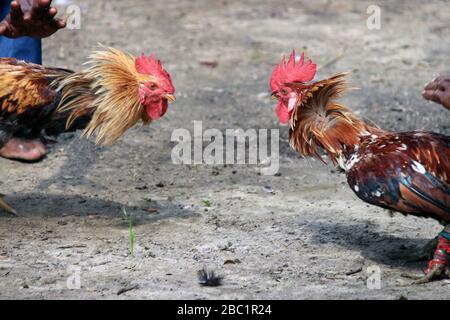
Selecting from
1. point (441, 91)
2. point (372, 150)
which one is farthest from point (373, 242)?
point (441, 91)

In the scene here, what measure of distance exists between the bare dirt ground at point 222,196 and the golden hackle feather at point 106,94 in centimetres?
68

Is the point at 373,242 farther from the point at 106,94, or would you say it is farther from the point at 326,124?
the point at 106,94

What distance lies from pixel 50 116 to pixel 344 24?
5.87m

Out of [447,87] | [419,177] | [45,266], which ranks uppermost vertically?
[447,87]

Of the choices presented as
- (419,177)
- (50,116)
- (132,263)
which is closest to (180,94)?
(50,116)

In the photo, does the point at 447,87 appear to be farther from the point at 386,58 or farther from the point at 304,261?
the point at 386,58

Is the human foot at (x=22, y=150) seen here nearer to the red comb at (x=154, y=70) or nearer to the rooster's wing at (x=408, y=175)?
the red comb at (x=154, y=70)

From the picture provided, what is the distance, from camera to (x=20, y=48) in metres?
6.98

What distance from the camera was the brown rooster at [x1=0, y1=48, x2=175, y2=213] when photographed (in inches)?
221

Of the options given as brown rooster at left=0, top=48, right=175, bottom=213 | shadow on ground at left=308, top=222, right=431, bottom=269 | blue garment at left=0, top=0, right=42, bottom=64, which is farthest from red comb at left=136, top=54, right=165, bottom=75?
blue garment at left=0, top=0, right=42, bottom=64

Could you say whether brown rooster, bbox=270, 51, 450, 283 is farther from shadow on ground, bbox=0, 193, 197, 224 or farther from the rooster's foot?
A: shadow on ground, bbox=0, 193, 197, 224

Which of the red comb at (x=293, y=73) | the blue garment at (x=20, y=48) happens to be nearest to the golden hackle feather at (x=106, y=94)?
the red comb at (x=293, y=73)

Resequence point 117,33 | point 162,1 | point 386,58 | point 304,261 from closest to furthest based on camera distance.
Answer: point 304,261
point 386,58
point 117,33
point 162,1

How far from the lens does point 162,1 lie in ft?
38.7
